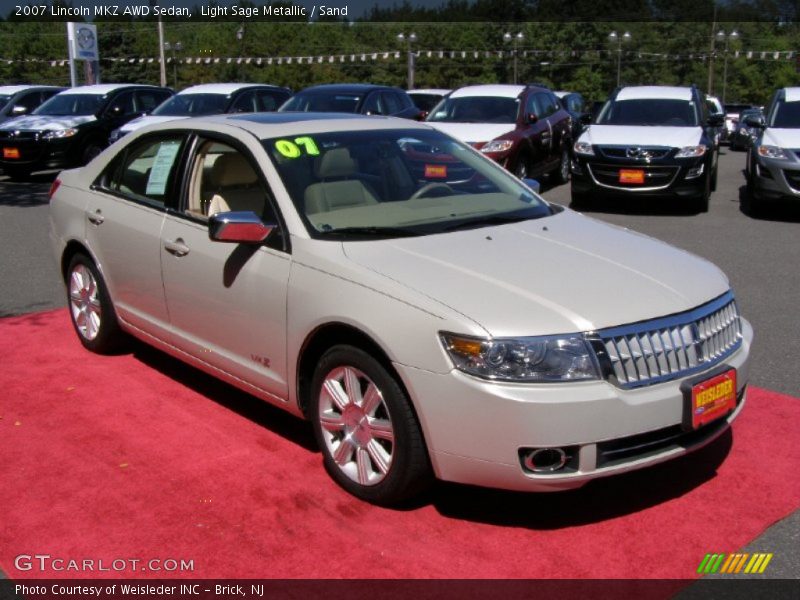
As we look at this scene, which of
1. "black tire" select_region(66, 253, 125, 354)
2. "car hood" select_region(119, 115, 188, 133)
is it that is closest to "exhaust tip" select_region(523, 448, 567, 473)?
"black tire" select_region(66, 253, 125, 354)

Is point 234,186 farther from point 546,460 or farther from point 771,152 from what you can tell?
point 771,152

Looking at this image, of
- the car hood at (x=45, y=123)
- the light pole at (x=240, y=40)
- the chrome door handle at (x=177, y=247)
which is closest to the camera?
the chrome door handle at (x=177, y=247)

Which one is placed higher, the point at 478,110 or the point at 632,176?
the point at 478,110

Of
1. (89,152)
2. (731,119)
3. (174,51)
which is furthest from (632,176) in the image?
(174,51)

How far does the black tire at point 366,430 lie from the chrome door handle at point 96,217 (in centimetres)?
230

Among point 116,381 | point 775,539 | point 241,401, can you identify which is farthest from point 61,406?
point 775,539

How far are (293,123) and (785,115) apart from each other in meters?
10.2

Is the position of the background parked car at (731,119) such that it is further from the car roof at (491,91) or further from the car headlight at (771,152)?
the car headlight at (771,152)

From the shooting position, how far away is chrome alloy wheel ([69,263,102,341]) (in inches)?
243

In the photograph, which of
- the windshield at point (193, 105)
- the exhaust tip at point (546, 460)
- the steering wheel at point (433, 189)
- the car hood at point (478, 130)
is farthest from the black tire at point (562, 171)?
the exhaust tip at point (546, 460)

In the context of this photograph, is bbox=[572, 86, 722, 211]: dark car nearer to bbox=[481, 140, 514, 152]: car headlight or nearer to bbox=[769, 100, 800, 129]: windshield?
bbox=[769, 100, 800, 129]: windshield

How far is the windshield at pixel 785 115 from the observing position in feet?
42.7

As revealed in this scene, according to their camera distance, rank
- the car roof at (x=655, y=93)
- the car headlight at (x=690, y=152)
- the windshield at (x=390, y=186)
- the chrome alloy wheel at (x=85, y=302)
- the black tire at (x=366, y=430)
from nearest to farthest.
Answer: the black tire at (x=366, y=430), the windshield at (x=390, y=186), the chrome alloy wheel at (x=85, y=302), the car headlight at (x=690, y=152), the car roof at (x=655, y=93)

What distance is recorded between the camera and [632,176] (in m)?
12.6
